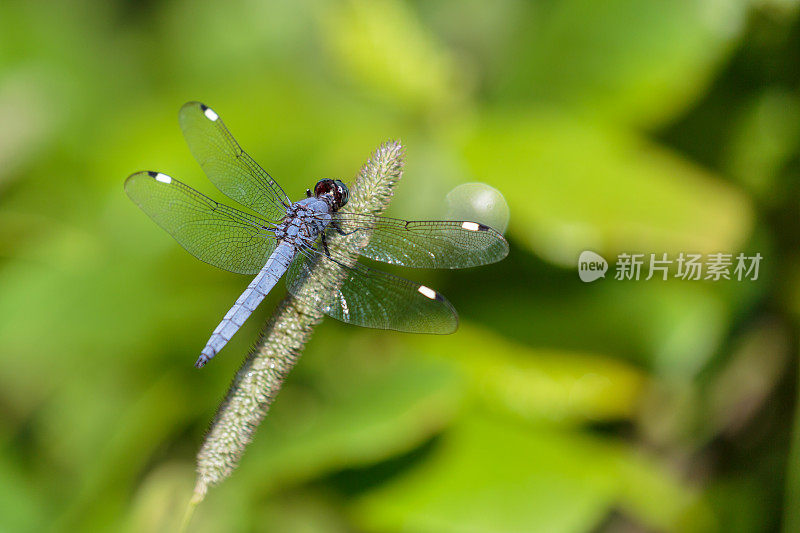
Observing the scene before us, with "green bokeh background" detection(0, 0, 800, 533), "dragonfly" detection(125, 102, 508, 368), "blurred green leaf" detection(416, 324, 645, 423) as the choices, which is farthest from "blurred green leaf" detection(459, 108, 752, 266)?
"dragonfly" detection(125, 102, 508, 368)

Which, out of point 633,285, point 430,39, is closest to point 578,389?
point 633,285

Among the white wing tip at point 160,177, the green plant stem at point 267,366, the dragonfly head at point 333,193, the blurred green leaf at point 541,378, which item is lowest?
the green plant stem at point 267,366

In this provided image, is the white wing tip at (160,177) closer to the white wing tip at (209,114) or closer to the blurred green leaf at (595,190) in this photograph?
the white wing tip at (209,114)

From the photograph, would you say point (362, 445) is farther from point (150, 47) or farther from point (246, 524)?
point (150, 47)

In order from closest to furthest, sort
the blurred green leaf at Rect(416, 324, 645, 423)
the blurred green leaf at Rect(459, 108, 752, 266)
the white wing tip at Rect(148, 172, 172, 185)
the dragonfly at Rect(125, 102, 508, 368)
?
the dragonfly at Rect(125, 102, 508, 368)
the white wing tip at Rect(148, 172, 172, 185)
the blurred green leaf at Rect(459, 108, 752, 266)
the blurred green leaf at Rect(416, 324, 645, 423)

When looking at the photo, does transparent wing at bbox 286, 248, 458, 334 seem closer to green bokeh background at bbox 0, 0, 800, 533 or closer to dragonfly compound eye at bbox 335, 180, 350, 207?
dragonfly compound eye at bbox 335, 180, 350, 207

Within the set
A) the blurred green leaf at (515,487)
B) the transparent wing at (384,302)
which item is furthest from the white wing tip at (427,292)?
the blurred green leaf at (515,487)
